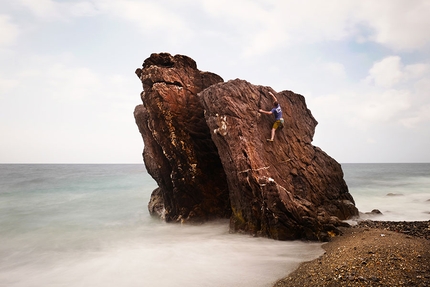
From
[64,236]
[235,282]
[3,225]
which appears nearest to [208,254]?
[235,282]

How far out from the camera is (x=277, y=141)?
1380 centimetres

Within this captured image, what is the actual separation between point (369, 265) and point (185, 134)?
10828mm

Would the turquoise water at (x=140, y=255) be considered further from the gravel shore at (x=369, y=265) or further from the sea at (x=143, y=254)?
the gravel shore at (x=369, y=265)

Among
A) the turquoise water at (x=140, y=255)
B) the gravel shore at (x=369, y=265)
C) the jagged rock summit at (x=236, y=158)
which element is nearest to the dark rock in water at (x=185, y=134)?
the jagged rock summit at (x=236, y=158)

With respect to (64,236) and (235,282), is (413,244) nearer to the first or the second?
(235,282)

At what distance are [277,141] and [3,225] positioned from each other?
62.8 ft

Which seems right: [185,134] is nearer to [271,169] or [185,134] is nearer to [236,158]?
[236,158]

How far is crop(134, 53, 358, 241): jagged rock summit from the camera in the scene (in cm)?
1144

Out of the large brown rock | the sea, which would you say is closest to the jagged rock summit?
the large brown rock

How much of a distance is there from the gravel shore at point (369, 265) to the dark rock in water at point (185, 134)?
801 cm

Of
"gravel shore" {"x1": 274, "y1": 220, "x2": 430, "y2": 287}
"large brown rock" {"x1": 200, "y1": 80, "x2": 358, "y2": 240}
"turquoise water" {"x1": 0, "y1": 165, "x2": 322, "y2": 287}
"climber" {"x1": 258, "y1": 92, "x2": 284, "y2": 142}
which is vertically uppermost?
"climber" {"x1": 258, "y1": 92, "x2": 284, "y2": 142}

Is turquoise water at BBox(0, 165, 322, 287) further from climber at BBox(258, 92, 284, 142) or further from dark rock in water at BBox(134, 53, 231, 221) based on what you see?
climber at BBox(258, 92, 284, 142)

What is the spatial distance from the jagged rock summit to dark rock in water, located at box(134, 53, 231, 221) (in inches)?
2.2

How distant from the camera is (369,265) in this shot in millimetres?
6801
